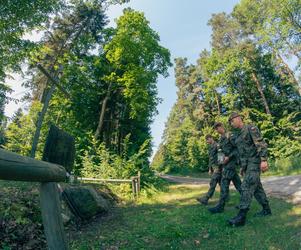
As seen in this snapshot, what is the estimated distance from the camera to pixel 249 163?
595cm

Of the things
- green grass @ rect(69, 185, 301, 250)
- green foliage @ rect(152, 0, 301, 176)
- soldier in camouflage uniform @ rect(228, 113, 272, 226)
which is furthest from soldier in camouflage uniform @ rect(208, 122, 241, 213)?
green foliage @ rect(152, 0, 301, 176)

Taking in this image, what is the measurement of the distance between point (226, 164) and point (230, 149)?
0.42 meters

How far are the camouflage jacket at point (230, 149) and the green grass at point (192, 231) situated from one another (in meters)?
1.15

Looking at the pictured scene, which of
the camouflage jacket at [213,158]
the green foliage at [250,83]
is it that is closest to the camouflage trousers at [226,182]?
the camouflage jacket at [213,158]

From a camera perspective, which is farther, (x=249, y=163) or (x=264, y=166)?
(x=249, y=163)

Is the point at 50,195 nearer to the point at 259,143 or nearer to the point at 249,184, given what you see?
the point at 249,184

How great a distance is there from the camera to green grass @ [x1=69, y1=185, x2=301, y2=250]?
16.2 feet

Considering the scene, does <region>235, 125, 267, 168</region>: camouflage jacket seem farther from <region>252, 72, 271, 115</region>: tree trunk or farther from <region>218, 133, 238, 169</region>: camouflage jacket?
<region>252, 72, 271, 115</region>: tree trunk

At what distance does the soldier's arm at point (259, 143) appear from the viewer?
568 centimetres

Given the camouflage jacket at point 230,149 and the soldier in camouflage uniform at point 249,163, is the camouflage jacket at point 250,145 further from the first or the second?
the camouflage jacket at point 230,149

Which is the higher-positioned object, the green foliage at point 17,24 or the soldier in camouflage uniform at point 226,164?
the green foliage at point 17,24

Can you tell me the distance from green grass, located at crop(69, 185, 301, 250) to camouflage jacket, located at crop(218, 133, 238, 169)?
115cm

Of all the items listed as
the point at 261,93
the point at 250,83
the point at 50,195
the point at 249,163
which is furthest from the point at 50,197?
the point at 250,83

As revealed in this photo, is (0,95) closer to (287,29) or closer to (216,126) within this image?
(216,126)
